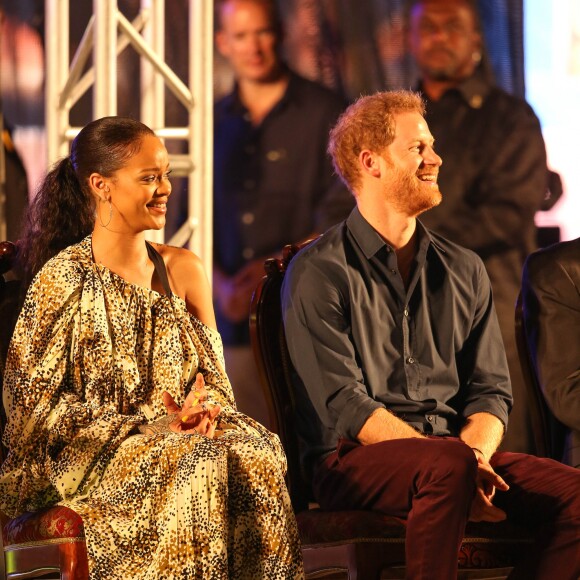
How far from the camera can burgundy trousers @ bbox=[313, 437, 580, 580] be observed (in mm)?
2893

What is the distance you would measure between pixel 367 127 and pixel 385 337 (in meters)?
0.67

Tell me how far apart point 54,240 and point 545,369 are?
1565mm

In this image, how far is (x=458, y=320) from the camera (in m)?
3.50

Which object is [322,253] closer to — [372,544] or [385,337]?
[385,337]

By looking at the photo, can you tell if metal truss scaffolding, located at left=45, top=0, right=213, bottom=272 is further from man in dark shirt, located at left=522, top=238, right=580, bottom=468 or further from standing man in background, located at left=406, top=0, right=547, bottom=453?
man in dark shirt, located at left=522, top=238, right=580, bottom=468

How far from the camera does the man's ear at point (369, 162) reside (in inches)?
139

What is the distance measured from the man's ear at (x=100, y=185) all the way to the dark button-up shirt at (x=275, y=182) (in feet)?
7.69

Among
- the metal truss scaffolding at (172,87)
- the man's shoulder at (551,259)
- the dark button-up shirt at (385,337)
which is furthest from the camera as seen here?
the metal truss scaffolding at (172,87)

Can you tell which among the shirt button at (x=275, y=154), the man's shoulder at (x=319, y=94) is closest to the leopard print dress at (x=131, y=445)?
the shirt button at (x=275, y=154)

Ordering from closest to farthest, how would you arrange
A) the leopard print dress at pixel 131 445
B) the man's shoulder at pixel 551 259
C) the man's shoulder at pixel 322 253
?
the leopard print dress at pixel 131 445, the man's shoulder at pixel 322 253, the man's shoulder at pixel 551 259

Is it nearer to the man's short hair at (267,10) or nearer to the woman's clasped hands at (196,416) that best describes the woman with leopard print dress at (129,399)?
the woman's clasped hands at (196,416)

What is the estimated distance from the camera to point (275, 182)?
5.77 meters

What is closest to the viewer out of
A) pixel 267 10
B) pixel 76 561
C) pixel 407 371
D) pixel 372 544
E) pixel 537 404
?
pixel 76 561

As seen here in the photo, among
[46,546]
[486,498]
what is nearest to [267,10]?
[486,498]
